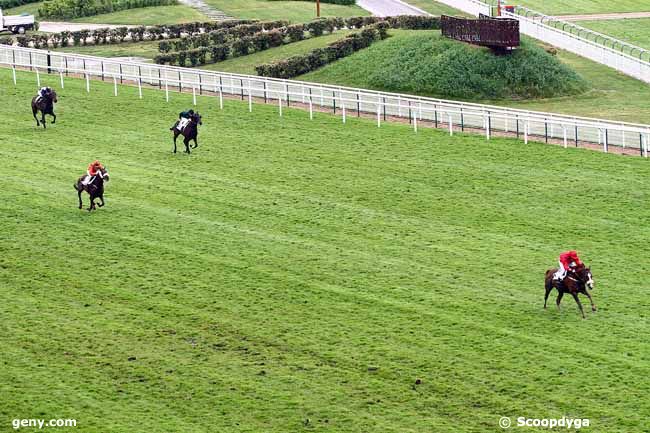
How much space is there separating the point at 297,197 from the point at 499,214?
207 inches

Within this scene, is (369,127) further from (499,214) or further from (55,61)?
(55,61)

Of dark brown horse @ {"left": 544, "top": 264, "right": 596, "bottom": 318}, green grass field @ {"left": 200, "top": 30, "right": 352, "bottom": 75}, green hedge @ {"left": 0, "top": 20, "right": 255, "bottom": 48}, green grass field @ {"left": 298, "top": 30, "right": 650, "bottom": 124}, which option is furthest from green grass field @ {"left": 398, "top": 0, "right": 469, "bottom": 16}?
dark brown horse @ {"left": 544, "top": 264, "right": 596, "bottom": 318}

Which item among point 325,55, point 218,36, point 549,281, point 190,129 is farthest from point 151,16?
point 549,281

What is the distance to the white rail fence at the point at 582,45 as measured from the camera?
61625 mm

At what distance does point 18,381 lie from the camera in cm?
2141

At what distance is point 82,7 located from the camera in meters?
83.8

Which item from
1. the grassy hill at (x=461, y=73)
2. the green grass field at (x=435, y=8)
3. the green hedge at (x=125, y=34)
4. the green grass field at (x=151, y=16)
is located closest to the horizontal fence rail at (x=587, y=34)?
the green grass field at (x=435, y=8)

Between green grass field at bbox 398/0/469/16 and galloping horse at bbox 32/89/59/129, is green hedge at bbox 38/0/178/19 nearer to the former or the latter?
green grass field at bbox 398/0/469/16

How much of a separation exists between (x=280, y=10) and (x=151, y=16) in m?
8.27

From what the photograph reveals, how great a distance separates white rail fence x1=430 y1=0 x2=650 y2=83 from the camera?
61625 mm

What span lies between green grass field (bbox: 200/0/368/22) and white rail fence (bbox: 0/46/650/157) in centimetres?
2641

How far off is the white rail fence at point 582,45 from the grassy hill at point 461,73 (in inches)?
198

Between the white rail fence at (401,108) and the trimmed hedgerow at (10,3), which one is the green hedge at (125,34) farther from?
the white rail fence at (401,108)

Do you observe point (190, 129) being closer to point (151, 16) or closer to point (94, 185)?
point (94, 185)
